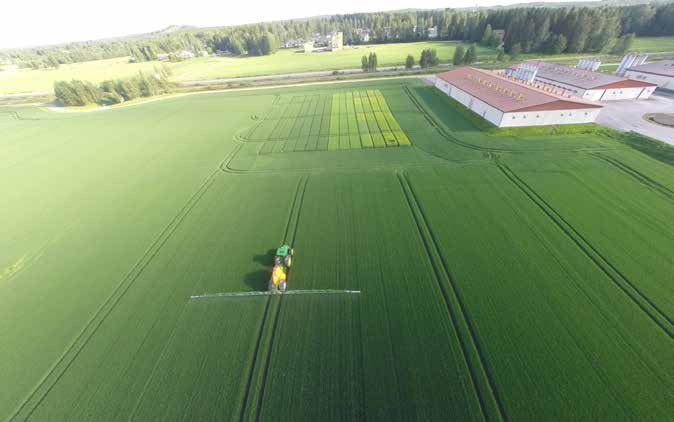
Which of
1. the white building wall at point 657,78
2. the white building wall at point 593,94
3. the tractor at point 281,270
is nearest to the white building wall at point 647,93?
the white building wall at point 593,94

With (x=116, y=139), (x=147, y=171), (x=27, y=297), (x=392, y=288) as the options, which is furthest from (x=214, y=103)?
(x=392, y=288)

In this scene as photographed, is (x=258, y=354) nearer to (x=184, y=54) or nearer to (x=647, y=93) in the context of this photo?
(x=647, y=93)

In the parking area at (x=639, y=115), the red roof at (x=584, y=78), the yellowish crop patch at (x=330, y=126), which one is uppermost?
the red roof at (x=584, y=78)

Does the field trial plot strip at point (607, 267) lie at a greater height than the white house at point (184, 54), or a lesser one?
lesser

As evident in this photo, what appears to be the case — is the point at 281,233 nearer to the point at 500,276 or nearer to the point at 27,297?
the point at 500,276

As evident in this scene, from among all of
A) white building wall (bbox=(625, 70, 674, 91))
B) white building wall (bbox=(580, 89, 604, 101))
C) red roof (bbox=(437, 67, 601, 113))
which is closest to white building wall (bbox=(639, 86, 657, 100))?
white building wall (bbox=(580, 89, 604, 101))

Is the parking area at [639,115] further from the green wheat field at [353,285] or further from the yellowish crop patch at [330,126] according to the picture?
the yellowish crop patch at [330,126]
